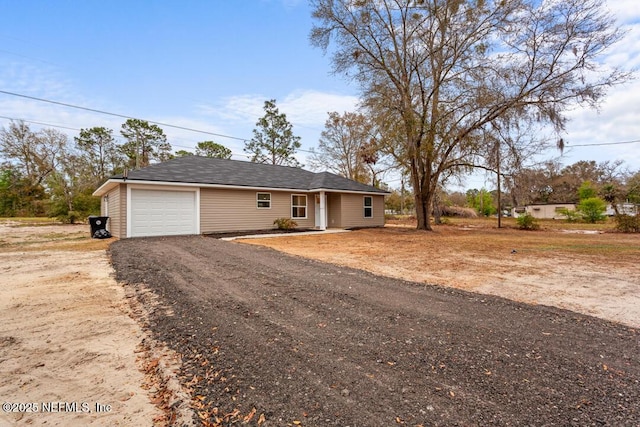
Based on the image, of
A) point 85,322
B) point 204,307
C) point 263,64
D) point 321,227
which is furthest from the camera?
point 321,227

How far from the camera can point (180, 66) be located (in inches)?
578

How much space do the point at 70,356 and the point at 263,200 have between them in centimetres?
1252

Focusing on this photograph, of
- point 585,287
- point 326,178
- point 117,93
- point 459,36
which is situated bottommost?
point 585,287

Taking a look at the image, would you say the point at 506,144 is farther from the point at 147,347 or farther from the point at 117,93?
the point at 117,93

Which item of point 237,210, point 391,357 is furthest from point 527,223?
point 391,357

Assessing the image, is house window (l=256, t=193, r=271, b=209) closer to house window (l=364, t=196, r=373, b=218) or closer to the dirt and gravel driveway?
house window (l=364, t=196, r=373, b=218)

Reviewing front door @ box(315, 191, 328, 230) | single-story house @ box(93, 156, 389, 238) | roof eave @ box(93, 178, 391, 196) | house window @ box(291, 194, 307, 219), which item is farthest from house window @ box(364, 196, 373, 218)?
house window @ box(291, 194, 307, 219)

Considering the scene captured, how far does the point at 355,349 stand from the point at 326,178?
15.1 meters

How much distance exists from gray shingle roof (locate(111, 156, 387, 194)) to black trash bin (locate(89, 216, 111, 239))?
7.96 ft

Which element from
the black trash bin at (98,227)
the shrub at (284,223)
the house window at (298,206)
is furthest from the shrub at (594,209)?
the black trash bin at (98,227)

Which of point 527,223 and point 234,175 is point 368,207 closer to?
point 234,175

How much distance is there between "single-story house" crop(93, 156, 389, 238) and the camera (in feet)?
36.7

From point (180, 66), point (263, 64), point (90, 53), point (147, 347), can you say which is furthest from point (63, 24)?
point (147, 347)

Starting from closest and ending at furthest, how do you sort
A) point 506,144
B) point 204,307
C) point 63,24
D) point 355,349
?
point 355,349
point 204,307
point 63,24
point 506,144
